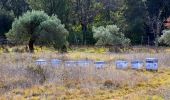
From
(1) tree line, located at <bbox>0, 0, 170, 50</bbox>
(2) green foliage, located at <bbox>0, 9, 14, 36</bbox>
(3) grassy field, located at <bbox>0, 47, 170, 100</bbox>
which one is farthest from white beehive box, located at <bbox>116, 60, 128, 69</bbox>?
(2) green foliage, located at <bbox>0, 9, 14, 36</bbox>

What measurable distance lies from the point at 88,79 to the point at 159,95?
13.9ft

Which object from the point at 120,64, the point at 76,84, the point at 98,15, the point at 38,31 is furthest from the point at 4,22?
the point at 76,84

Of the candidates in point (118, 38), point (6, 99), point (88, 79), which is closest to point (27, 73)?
point (88, 79)

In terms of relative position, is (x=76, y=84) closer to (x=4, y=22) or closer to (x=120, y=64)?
(x=120, y=64)

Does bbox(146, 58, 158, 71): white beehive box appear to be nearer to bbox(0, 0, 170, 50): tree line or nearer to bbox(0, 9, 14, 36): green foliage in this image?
bbox(0, 0, 170, 50): tree line

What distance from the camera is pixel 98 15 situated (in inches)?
2525

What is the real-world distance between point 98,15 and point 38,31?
28593 millimetres

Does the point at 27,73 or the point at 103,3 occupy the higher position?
the point at 103,3

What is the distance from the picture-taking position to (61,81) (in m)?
17.0

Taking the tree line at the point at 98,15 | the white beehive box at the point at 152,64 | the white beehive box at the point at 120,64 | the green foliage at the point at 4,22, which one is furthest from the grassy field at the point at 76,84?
the green foliage at the point at 4,22

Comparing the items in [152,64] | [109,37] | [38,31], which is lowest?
[152,64]

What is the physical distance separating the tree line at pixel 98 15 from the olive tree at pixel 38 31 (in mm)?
Answer: 16452

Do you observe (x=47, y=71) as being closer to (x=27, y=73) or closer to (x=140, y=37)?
(x=27, y=73)

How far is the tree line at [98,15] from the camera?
186ft
